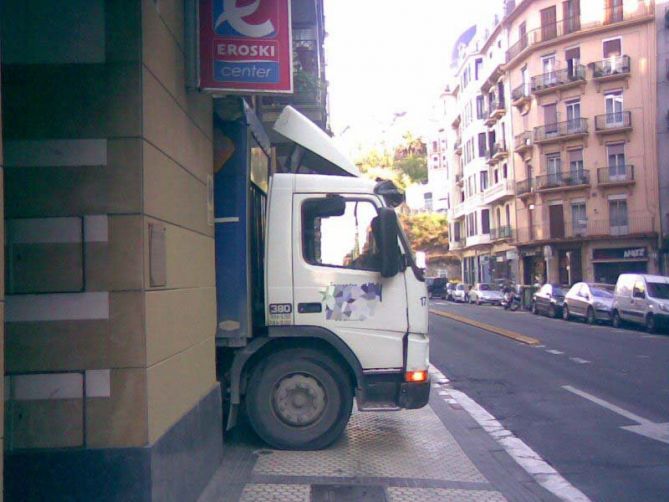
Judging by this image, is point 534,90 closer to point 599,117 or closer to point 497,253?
point 599,117

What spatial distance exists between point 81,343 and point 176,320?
2.97 ft

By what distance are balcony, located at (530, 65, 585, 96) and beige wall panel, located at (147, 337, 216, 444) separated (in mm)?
48291

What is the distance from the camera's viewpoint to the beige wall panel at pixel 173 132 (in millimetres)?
5043

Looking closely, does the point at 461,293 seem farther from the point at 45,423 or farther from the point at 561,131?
the point at 45,423

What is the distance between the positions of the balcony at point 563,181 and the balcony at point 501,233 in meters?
5.97

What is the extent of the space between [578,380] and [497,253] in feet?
168

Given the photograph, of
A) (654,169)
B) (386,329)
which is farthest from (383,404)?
(654,169)

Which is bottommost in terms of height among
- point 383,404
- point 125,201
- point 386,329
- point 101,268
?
point 383,404

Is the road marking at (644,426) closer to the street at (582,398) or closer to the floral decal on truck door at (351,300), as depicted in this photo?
the street at (582,398)

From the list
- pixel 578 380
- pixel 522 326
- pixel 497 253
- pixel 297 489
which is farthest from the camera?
pixel 497 253

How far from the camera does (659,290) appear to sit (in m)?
26.2

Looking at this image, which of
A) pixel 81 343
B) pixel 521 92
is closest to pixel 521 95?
pixel 521 92

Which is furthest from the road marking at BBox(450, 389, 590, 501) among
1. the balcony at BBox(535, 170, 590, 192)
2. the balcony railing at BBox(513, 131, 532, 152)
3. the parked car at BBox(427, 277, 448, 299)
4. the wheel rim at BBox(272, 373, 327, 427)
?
the parked car at BBox(427, 277, 448, 299)

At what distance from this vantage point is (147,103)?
499 cm
